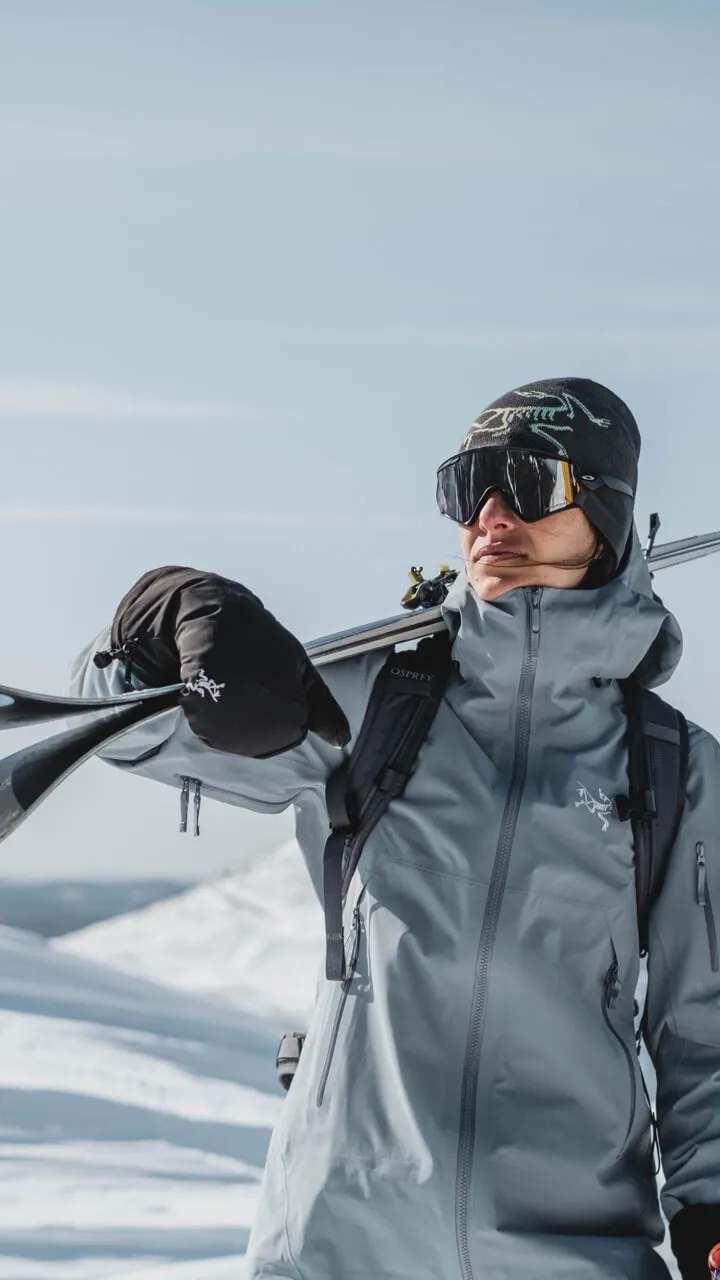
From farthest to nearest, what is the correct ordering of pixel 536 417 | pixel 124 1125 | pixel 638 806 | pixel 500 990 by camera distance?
Result: pixel 124 1125 → pixel 536 417 → pixel 638 806 → pixel 500 990

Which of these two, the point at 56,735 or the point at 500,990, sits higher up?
the point at 56,735

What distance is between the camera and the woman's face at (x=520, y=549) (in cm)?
235

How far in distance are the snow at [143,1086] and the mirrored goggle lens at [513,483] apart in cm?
97

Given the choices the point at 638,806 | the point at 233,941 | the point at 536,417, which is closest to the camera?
the point at 638,806

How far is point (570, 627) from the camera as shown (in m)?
2.30

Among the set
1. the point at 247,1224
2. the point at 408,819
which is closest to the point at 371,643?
the point at 408,819

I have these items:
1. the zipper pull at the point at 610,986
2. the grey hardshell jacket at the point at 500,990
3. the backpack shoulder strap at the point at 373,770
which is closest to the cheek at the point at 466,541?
the grey hardshell jacket at the point at 500,990

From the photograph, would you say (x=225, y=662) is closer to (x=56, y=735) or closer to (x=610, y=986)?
(x=56, y=735)

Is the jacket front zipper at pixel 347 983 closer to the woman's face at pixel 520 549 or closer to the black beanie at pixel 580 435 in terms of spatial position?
the woman's face at pixel 520 549

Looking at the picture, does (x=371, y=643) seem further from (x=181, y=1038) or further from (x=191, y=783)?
(x=181, y=1038)

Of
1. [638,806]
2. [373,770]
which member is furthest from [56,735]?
[638,806]

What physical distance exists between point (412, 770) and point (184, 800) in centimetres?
36

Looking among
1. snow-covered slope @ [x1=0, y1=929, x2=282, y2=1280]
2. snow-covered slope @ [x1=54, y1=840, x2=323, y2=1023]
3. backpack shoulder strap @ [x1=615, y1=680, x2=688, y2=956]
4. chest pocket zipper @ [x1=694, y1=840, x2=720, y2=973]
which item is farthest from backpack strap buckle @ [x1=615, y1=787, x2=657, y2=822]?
snow-covered slope @ [x1=54, y1=840, x2=323, y2=1023]

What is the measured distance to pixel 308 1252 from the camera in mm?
1999
